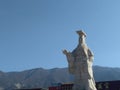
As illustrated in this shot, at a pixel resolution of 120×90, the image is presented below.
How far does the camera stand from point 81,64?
21.3 m

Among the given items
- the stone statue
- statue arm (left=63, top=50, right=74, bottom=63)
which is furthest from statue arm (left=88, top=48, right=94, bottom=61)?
statue arm (left=63, top=50, right=74, bottom=63)

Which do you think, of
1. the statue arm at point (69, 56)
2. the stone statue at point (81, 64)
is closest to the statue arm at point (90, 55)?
the stone statue at point (81, 64)

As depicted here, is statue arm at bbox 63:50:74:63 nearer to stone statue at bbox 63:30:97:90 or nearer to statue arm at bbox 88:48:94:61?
stone statue at bbox 63:30:97:90

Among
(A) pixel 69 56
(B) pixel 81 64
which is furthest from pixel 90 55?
(A) pixel 69 56

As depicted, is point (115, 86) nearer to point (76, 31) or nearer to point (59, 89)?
point (59, 89)

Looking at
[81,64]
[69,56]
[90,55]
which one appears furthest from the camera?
[90,55]

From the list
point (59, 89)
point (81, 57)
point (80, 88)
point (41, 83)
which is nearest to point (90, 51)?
point (81, 57)

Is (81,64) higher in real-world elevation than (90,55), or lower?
lower

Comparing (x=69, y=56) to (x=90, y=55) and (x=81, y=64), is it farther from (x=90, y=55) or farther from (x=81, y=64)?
(x=90, y=55)

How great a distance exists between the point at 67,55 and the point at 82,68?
1350mm

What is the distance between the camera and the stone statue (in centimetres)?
2089

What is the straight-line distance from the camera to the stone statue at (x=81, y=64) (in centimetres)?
2089

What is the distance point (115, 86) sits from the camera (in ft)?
111

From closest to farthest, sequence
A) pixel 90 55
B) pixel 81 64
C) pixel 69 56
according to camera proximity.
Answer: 1. pixel 81 64
2. pixel 69 56
3. pixel 90 55
